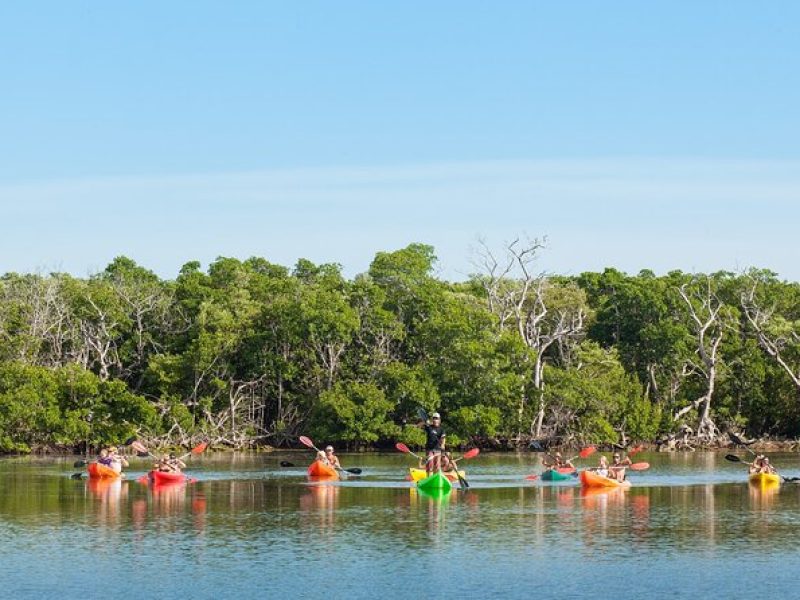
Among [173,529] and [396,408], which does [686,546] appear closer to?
[173,529]

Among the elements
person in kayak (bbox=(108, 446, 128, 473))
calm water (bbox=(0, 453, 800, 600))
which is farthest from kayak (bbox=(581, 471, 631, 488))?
person in kayak (bbox=(108, 446, 128, 473))

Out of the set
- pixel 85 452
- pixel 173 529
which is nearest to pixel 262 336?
pixel 85 452

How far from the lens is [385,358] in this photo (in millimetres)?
68250

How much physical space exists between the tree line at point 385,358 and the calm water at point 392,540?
800 inches

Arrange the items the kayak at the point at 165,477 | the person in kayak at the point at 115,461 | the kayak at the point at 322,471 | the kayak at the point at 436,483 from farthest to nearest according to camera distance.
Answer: the kayak at the point at 322,471
the person in kayak at the point at 115,461
the kayak at the point at 165,477
the kayak at the point at 436,483

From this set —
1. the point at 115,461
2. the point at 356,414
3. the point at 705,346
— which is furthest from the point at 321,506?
the point at 705,346

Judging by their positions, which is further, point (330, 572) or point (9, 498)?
point (9, 498)

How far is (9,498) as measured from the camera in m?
37.3

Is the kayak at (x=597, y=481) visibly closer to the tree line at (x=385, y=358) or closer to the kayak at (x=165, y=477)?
the kayak at (x=165, y=477)

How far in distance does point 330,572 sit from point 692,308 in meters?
50.8

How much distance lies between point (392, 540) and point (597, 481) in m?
14.4

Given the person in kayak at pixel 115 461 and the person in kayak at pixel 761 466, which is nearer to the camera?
the person in kayak at pixel 761 466

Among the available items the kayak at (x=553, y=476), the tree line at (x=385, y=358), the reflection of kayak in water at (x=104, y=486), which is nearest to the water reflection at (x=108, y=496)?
the reflection of kayak in water at (x=104, y=486)

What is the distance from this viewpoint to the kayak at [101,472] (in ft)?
143
